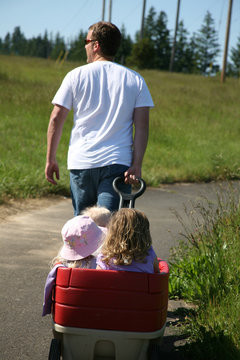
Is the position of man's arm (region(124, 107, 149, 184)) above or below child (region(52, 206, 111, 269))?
above

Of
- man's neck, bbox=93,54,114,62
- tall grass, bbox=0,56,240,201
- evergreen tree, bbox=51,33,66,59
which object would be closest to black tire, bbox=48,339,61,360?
man's neck, bbox=93,54,114,62

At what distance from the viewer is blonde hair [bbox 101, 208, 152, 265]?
2768 millimetres

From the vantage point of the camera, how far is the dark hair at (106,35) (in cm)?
348

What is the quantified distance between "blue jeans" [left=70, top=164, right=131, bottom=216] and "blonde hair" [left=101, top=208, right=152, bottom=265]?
0.62 m

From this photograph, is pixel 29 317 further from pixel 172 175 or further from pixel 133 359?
pixel 172 175

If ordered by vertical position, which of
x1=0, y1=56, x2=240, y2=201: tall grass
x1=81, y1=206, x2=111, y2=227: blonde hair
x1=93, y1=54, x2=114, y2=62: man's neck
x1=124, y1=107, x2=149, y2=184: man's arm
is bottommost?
x1=0, y1=56, x2=240, y2=201: tall grass

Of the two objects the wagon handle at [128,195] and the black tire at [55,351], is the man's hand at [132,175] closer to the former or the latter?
the wagon handle at [128,195]

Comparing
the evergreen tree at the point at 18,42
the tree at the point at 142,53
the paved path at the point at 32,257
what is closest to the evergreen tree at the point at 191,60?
the tree at the point at 142,53

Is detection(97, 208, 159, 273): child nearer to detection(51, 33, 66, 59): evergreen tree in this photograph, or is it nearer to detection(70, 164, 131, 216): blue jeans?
detection(70, 164, 131, 216): blue jeans

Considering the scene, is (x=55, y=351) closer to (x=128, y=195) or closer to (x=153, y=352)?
(x=153, y=352)

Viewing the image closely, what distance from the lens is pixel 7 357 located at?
3.33m

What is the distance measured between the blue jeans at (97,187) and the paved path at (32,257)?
0.99 metres

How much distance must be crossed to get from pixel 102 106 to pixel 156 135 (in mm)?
12111

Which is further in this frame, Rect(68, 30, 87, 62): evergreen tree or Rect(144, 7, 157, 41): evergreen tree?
Rect(144, 7, 157, 41): evergreen tree
